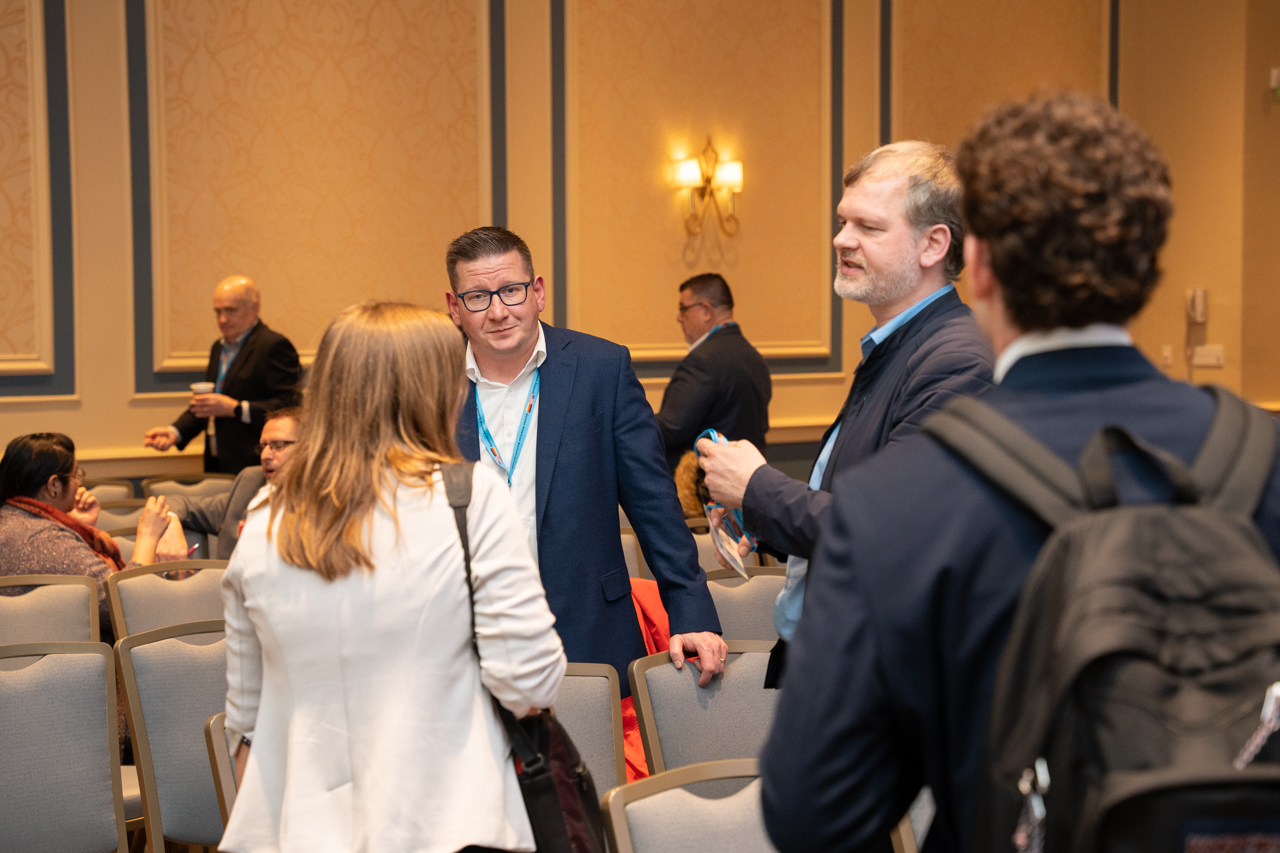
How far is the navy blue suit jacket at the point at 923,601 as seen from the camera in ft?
2.90

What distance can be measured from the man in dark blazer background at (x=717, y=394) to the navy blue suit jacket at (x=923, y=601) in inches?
168

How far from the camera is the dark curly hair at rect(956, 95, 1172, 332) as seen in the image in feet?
2.84

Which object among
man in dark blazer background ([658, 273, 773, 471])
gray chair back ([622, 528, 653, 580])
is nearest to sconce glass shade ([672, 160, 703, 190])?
man in dark blazer background ([658, 273, 773, 471])

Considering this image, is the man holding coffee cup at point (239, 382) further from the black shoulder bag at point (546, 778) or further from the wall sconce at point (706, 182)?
the black shoulder bag at point (546, 778)

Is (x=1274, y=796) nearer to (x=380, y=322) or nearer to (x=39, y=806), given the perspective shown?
(x=380, y=322)

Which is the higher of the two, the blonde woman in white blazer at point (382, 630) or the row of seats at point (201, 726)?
the blonde woman in white blazer at point (382, 630)

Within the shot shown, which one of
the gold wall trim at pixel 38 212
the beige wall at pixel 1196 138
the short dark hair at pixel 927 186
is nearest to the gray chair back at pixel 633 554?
the short dark hair at pixel 927 186

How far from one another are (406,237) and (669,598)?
431cm

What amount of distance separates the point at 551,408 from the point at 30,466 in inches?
75.1

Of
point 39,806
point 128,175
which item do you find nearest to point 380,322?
point 39,806

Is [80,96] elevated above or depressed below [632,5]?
below

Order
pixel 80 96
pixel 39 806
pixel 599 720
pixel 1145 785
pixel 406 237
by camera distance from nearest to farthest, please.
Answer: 1. pixel 1145 785
2. pixel 599 720
3. pixel 39 806
4. pixel 80 96
5. pixel 406 237

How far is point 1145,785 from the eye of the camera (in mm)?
774

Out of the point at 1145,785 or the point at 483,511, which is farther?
the point at 483,511
